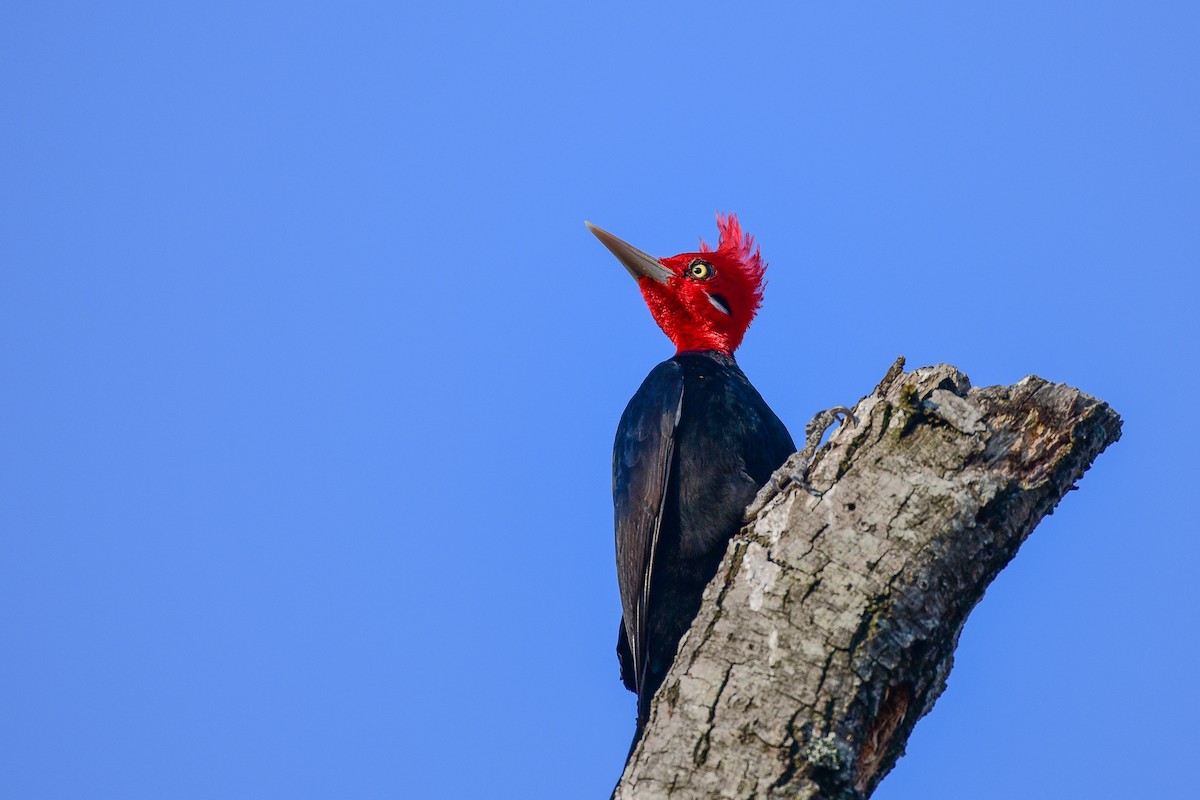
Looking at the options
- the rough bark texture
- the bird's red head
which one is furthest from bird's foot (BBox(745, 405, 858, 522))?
the bird's red head

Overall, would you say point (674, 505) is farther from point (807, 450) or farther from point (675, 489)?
point (807, 450)

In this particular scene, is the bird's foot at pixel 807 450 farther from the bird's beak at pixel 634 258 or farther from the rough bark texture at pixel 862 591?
the bird's beak at pixel 634 258

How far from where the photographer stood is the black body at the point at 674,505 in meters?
5.34

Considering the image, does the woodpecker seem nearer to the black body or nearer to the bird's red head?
the black body

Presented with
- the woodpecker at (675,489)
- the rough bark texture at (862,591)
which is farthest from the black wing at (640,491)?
the rough bark texture at (862,591)

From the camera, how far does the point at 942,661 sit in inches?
131

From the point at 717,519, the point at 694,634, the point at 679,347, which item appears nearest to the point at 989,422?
the point at 694,634

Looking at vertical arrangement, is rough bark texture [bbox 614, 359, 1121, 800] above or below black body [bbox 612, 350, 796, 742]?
below

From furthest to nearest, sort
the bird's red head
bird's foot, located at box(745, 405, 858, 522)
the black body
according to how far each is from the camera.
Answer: the bird's red head, the black body, bird's foot, located at box(745, 405, 858, 522)

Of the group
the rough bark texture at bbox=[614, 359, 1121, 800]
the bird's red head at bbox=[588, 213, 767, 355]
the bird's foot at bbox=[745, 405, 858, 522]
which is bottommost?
the rough bark texture at bbox=[614, 359, 1121, 800]

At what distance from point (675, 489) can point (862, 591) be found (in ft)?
7.58

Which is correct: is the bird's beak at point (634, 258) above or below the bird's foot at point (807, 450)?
above

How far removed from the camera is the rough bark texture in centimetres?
310

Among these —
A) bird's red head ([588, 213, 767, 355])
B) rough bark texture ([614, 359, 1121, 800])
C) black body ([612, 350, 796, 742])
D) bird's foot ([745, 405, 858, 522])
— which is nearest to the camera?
rough bark texture ([614, 359, 1121, 800])
